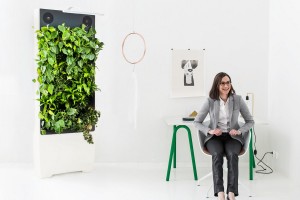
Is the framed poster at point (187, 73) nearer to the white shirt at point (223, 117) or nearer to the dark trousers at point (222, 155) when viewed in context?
the white shirt at point (223, 117)

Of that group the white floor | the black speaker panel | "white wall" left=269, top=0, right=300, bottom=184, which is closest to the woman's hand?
the white floor

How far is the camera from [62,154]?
462cm

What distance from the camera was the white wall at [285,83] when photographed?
4.42 metres

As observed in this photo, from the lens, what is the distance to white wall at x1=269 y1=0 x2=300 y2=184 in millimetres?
4418

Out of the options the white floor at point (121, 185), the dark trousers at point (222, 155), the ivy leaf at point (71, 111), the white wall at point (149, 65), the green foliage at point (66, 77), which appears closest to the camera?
the dark trousers at point (222, 155)

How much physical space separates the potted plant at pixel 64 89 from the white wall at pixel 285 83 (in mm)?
2083

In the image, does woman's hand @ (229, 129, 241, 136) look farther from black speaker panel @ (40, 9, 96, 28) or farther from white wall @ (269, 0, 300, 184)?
black speaker panel @ (40, 9, 96, 28)

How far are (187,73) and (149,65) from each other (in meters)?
0.48

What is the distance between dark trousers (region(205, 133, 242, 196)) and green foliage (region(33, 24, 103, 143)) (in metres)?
1.47

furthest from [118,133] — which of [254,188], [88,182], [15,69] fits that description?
[254,188]

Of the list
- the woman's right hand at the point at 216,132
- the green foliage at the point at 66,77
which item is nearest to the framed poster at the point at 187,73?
the green foliage at the point at 66,77

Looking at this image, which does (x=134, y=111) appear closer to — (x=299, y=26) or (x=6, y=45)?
A: (x=6, y=45)

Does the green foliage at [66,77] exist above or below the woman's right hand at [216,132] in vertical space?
above

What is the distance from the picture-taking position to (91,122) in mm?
4672
